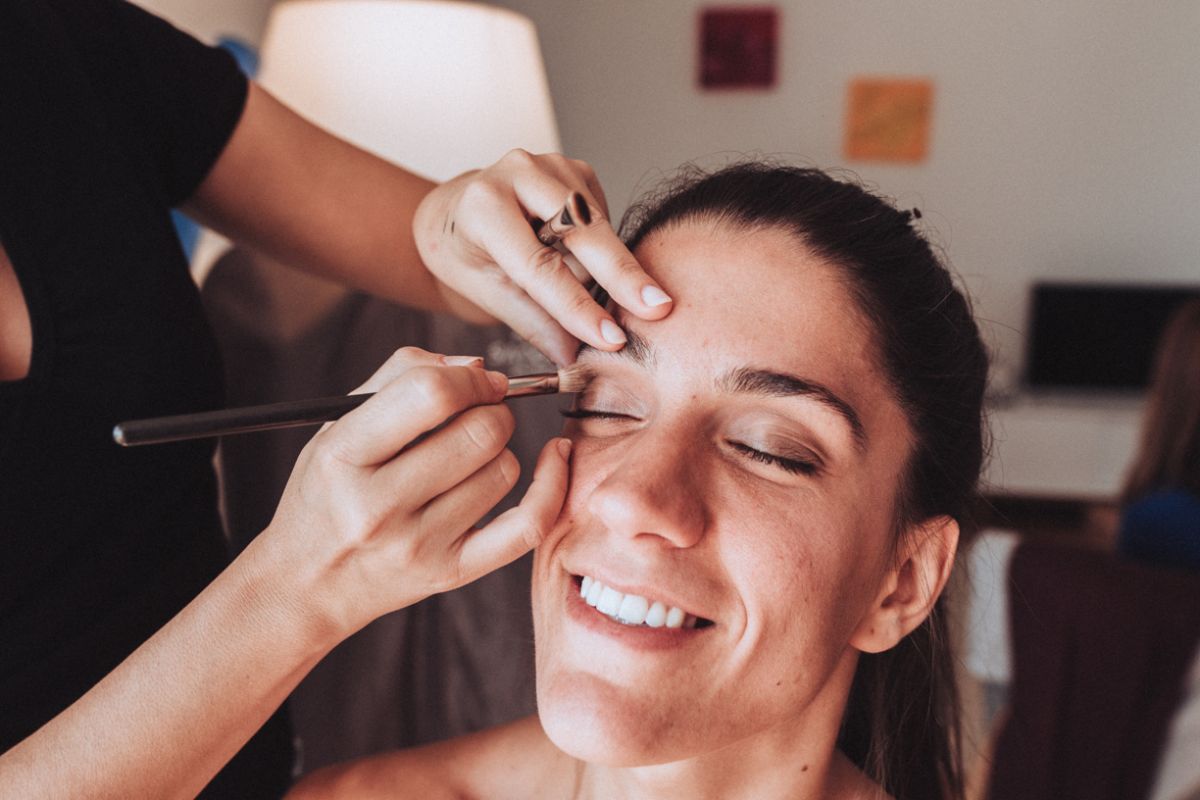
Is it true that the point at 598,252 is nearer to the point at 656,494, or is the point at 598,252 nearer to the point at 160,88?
the point at 656,494

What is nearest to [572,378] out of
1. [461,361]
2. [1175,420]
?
[461,361]

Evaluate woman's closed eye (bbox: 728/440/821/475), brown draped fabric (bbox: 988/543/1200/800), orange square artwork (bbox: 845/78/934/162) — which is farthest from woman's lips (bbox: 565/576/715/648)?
orange square artwork (bbox: 845/78/934/162)

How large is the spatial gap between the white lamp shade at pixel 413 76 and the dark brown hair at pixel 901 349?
3.16 ft

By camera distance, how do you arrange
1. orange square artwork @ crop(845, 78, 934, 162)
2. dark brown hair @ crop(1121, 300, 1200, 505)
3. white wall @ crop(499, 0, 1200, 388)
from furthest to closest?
orange square artwork @ crop(845, 78, 934, 162) → white wall @ crop(499, 0, 1200, 388) → dark brown hair @ crop(1121, 300, 1200, 505)

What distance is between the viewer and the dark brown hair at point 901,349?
0.96m

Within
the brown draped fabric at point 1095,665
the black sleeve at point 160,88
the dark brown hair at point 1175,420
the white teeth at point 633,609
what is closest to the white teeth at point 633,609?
the white teeth at point 633,609

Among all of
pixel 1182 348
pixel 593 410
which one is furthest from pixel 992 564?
pixel 593 410

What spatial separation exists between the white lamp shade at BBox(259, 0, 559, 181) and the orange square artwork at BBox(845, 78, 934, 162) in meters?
3.11

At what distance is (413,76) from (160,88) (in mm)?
1067

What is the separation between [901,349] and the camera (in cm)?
96

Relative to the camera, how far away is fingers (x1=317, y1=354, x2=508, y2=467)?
609mm

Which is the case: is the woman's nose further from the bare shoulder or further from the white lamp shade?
the white lamp shade

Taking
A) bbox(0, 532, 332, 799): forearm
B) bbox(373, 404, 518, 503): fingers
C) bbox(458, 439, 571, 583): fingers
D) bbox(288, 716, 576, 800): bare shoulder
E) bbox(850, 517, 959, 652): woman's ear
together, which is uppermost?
bbox(373, 404, 518, 503): fingers

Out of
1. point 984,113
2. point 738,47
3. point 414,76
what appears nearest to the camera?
point 414,76
